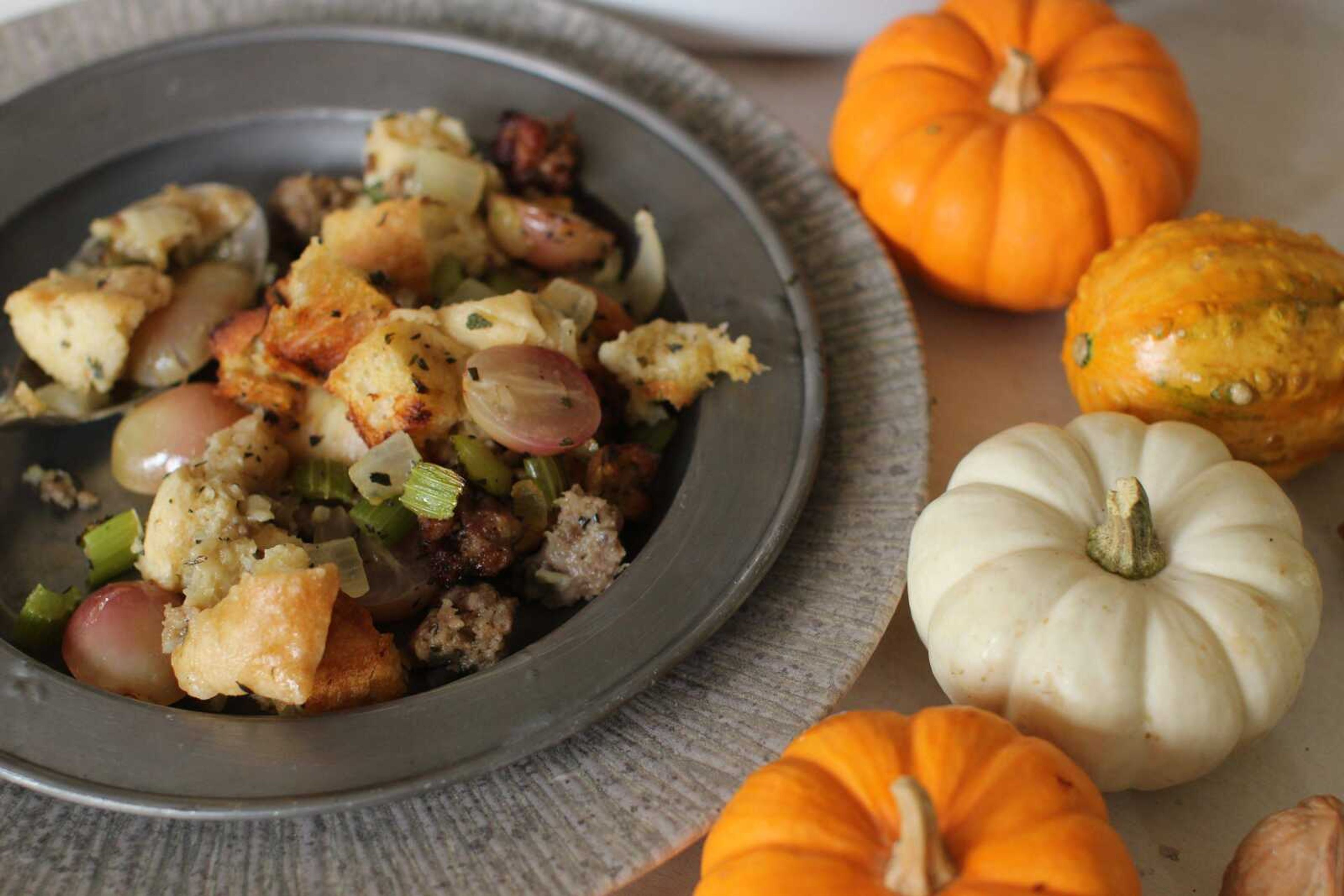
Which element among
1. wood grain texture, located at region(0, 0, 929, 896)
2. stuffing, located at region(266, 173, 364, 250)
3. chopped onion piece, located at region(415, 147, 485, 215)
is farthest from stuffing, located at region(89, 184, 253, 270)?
wood grain texture, located at region(0, 0, 929, 896)

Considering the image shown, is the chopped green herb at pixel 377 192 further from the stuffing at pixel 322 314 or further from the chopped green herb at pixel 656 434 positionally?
the chopped green herb at pixel 656 434

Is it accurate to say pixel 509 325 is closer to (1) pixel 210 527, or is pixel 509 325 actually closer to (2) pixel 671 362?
(2) pixel 671 362

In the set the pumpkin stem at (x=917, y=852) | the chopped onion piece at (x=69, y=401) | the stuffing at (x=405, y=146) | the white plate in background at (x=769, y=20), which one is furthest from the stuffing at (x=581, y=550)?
the white plate in background at (x=769, y=20)

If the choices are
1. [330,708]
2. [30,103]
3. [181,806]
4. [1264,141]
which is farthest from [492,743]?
[1264,141]

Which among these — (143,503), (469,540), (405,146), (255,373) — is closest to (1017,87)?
(405,146)

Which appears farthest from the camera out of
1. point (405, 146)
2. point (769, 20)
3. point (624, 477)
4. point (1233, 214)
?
point (769, 20)

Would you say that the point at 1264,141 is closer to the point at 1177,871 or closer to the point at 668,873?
the point at 1177,871
